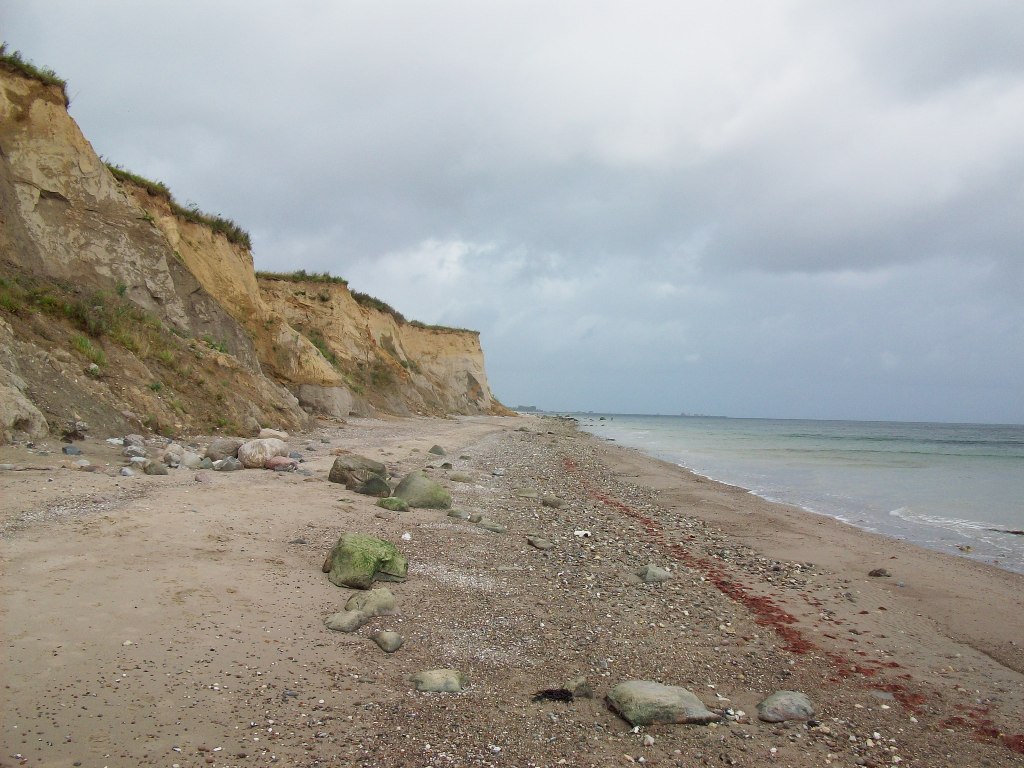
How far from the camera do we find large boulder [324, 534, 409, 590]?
214 inches

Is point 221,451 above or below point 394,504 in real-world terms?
above

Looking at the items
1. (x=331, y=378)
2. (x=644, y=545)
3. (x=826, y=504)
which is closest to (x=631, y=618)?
(x=644, y=545)

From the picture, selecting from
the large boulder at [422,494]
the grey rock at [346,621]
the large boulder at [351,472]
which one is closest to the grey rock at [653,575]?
the large boulder at [422,494]

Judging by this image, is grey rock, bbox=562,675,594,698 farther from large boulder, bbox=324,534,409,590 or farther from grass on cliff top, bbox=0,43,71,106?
grass on cliff top, bbox=0,43,71,106

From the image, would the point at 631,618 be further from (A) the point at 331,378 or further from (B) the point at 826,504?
(A) the point at 331,378

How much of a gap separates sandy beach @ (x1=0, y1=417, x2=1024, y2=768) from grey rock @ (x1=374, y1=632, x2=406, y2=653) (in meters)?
0.07

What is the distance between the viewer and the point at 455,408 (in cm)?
5244

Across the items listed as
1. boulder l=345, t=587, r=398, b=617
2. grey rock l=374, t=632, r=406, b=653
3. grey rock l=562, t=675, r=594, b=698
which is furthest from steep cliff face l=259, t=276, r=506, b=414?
grey rock l=562, t=675, r=594, b=698

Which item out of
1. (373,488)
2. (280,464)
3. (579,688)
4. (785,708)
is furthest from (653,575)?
(280,464)

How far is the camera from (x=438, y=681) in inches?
154

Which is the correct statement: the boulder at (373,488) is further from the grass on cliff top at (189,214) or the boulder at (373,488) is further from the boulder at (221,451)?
the grass on cliff top at (189,214)

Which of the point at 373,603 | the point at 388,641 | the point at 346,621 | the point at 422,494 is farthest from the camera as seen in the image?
the point at 422,494

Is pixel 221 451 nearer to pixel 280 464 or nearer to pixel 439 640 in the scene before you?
pixel 280 464

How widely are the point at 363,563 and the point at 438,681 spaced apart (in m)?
1.87
